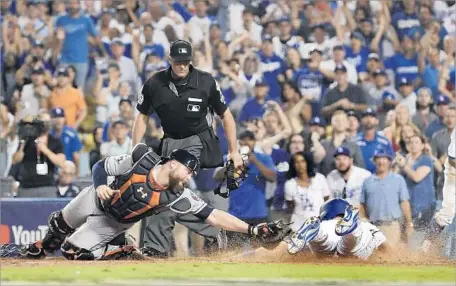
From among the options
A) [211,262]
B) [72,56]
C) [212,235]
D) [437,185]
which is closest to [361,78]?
[437,185]

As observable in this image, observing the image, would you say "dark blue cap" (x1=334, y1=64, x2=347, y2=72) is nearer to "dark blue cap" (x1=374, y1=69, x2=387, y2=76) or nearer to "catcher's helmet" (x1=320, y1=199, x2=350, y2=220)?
"dark blue cap" (x1=374, y1=69, x2=387, y2=76)

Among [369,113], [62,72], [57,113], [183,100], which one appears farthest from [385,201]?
[62,72]

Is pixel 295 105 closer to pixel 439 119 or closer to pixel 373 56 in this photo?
pixel 373 56

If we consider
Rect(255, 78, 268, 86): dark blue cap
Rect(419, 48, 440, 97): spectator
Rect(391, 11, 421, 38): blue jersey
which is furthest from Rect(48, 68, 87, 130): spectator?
Rect(419, 48, 440, 97): spectator

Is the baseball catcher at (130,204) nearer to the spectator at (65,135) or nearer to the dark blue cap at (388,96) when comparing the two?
the spectator at (65,135)

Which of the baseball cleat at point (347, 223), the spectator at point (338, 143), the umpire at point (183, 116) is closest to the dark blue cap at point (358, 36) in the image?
the spectator at point (338, 143)
